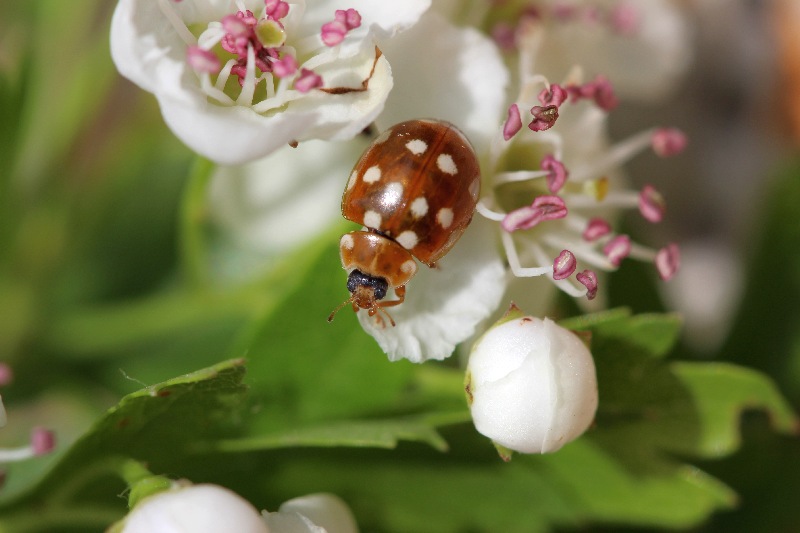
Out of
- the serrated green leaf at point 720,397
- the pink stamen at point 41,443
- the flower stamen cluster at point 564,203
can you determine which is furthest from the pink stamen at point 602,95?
the pink stamen at point 41,443

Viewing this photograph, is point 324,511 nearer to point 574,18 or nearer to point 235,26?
point 235,26

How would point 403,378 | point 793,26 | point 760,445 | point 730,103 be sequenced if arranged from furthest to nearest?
point 730,103
point 793,26
point 760,445
point 403,378

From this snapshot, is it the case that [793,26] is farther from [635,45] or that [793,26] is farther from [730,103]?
Answer: [635,45]

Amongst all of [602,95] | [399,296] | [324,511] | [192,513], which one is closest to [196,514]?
[192,513]

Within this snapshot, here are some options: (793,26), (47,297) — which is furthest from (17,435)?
(793,26)

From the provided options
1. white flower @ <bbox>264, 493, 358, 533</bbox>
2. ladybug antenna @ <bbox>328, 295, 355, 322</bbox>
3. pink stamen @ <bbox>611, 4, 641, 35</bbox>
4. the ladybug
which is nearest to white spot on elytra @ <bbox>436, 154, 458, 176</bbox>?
the ladybug

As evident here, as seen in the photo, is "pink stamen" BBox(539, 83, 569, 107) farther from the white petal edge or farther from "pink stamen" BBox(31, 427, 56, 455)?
"pink stamen" BBox(31, 427, 56, 455)
